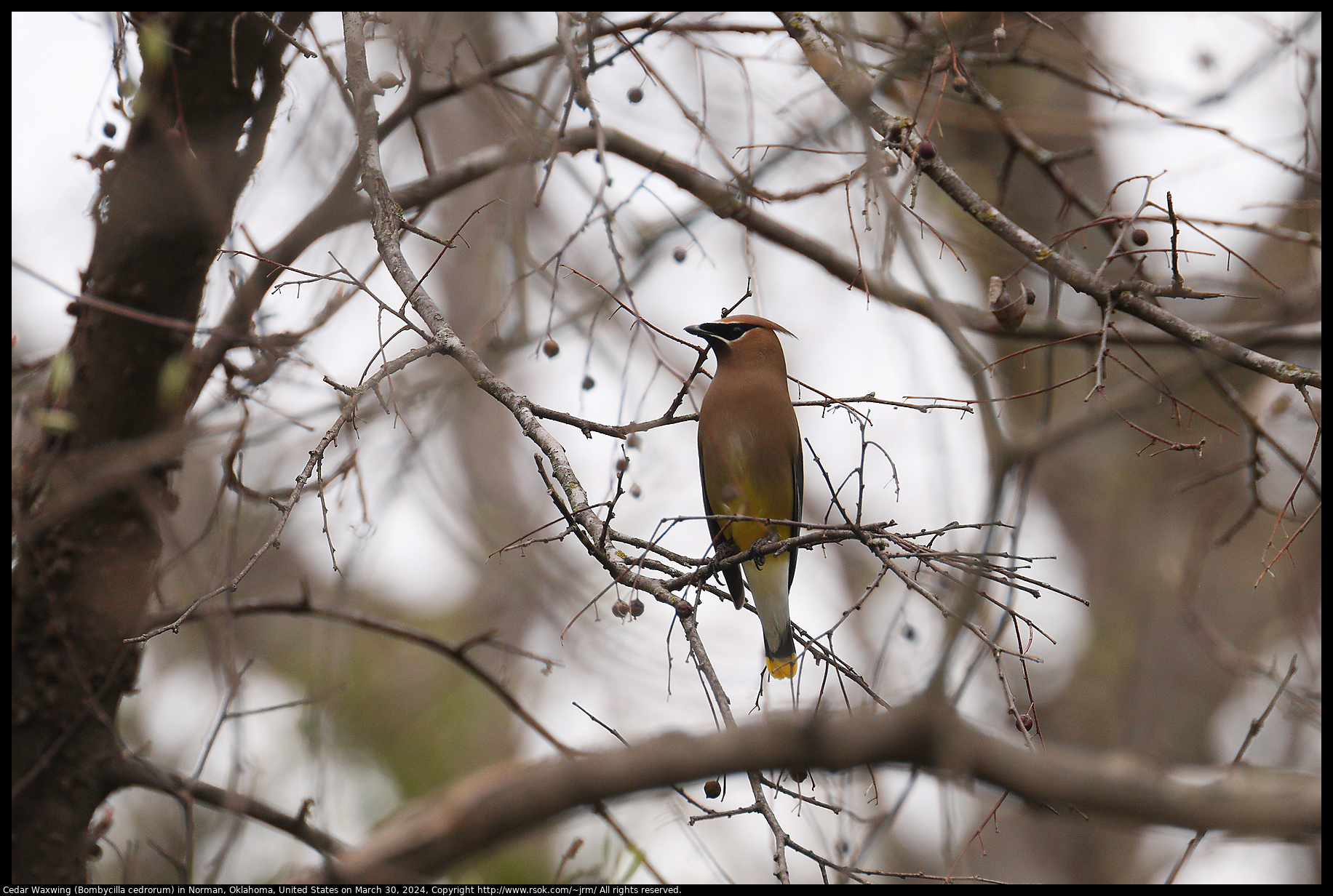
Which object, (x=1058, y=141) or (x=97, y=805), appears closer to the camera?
(x=97, y=805)

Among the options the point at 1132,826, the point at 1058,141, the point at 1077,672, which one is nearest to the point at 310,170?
the point at 1132,826

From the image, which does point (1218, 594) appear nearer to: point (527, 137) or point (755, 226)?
point (755, 226)

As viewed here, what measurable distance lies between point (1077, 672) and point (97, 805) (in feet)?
25.0

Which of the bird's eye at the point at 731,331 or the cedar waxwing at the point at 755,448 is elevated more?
the bird's eye at the point at 731,331

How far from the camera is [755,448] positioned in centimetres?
400

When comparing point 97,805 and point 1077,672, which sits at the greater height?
point 1077,672

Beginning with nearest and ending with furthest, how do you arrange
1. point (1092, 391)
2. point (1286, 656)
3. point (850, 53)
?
point (850, 53)
point (1092, 391)
point (1286, 656)

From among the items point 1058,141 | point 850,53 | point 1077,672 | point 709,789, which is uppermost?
point 1058,141

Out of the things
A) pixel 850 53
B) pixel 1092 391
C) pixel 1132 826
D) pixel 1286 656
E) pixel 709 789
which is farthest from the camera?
pixel 1286 656

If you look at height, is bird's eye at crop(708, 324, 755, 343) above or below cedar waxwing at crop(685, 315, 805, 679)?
above

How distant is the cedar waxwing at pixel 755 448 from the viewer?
396 cm

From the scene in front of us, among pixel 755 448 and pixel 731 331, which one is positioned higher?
pixel 731 331

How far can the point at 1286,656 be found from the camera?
727 cm

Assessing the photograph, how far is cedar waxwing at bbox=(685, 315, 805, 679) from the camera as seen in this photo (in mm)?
3963
